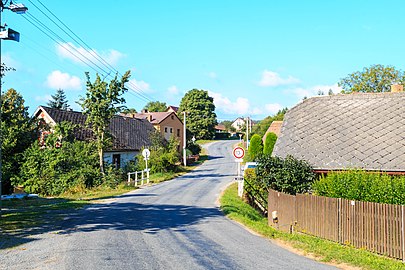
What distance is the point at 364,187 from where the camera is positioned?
1315cm

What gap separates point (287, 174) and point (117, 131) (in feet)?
100

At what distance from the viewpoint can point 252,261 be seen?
9.13 metres

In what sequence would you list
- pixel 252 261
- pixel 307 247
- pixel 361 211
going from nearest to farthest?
pixel 252 261, pixel 307 247, pixel 361 211

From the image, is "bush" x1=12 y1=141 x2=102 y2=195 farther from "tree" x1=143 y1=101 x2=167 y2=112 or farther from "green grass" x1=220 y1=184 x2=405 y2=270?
"tree" x1=143 y1=101 x2=167 y2=112

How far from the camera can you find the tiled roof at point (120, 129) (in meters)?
37.9

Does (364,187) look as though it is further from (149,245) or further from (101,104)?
(101,104)

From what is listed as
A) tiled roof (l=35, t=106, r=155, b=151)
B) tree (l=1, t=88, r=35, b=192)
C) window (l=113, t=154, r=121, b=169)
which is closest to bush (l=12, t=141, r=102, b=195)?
tree (l=1, t=88, r=35, b=192)

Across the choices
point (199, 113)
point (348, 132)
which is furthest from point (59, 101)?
point (348, 132)

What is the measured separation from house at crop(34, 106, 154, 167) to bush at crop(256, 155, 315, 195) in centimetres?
1945

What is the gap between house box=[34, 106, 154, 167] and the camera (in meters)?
37.2

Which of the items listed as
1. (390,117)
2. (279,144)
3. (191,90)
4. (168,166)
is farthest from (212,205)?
(191,90)

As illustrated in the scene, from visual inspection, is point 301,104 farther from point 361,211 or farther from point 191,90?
point 191,90

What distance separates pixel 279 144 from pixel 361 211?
841 cm

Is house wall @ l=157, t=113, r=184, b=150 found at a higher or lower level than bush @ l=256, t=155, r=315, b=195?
higher
